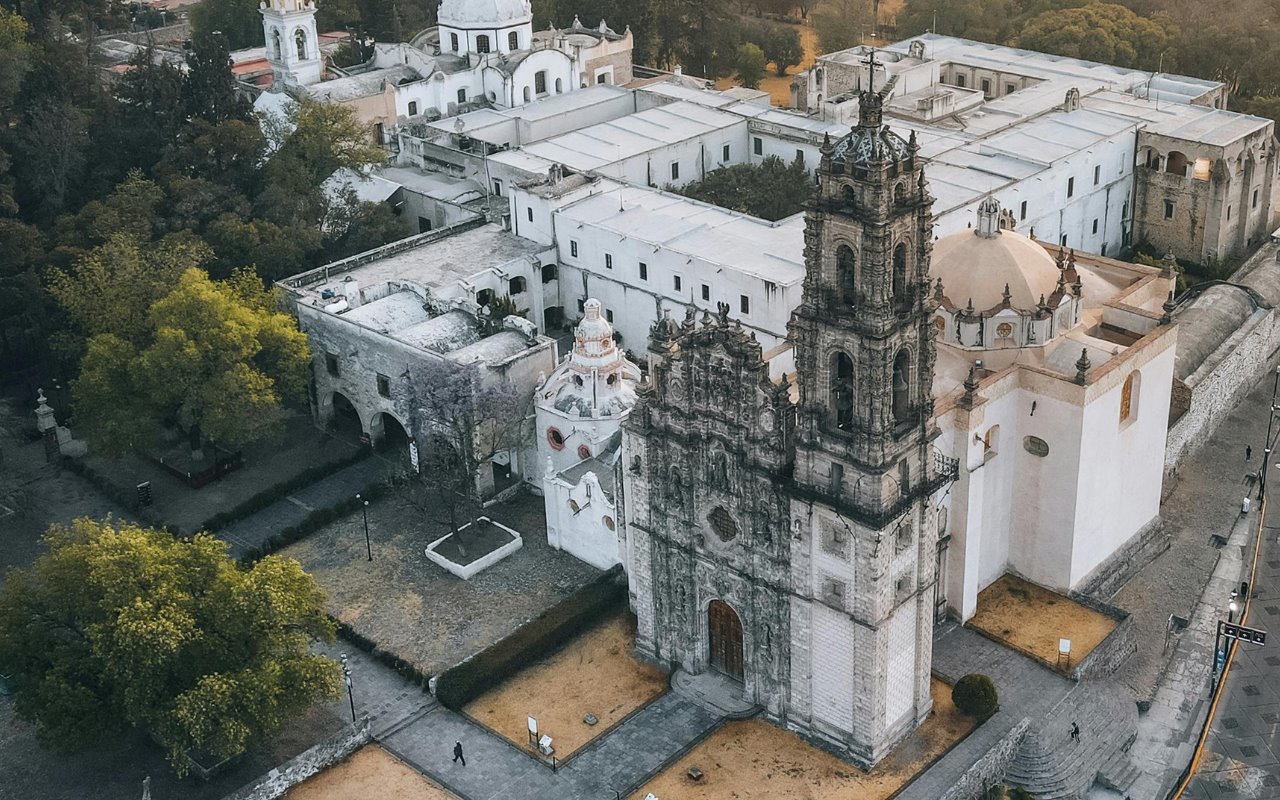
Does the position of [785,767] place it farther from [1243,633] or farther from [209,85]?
[209,85]

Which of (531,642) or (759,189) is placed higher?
(759,189)

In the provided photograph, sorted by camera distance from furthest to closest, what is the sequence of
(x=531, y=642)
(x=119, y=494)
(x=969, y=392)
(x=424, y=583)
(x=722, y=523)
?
(x=119, y=494) → (x=424, y=583) → (x=531, y=642) → (x=969, y=392) → (x=722, y=523)

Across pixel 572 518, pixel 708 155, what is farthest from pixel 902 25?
pixel 572 518

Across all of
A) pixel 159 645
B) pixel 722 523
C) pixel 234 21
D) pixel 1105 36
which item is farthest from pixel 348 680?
pixel 234 21

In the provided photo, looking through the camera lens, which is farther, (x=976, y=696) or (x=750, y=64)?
(x=750, y=64)

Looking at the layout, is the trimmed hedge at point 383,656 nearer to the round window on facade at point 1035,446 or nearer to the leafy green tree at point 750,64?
the round window on facade at point 1035,446

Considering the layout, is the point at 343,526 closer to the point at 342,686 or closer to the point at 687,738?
the point at 342,686
